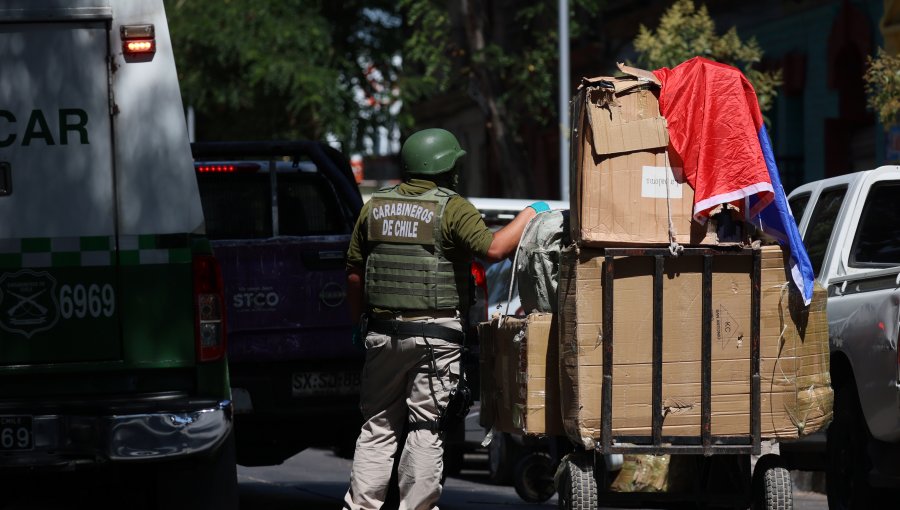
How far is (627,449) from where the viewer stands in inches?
260

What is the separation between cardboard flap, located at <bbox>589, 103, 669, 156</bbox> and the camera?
6.68 m

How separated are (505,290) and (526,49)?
12284 mm

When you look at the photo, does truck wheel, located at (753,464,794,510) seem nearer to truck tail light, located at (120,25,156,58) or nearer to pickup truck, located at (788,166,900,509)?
pickup truck, located at (788,166,900,509)

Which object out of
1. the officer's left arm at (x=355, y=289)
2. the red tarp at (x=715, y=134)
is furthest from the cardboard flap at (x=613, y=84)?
the officer's left arm at (x=355, y=289)

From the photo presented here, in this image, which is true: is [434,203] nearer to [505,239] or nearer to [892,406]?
[505,239]

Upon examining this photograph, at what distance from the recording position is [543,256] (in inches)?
277

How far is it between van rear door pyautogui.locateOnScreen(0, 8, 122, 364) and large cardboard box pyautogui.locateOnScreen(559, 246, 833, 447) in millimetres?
1845

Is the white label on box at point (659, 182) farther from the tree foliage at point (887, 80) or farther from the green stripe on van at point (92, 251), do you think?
the tree foliage at point (887, 80)

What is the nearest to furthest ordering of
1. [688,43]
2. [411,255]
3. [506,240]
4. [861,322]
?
[506,240], [411,255], [861,322], [688,43]

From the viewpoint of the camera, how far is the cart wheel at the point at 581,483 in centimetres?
670

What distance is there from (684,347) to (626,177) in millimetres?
706

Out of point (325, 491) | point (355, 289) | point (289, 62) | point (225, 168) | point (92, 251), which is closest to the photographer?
point (92, 251)

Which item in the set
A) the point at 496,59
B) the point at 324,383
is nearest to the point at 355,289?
the point at 324,383

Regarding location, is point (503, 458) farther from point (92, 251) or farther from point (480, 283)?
point (92, 251)
